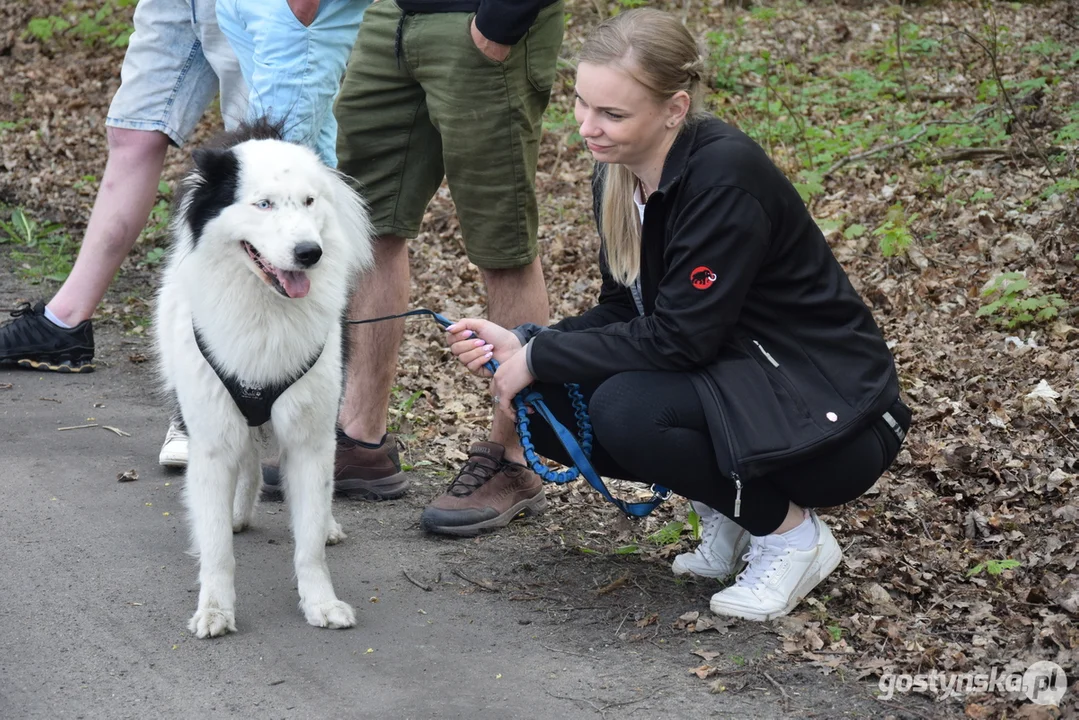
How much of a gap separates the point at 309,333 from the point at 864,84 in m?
7.34

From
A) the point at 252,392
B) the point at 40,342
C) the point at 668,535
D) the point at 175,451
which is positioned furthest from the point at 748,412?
the point at 40,342

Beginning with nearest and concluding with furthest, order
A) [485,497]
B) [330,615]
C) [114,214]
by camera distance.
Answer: [330,615]
[485,497]
[114,214]

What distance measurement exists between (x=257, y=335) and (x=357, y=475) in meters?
1.25

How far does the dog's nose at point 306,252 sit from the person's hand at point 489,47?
118 centimetres

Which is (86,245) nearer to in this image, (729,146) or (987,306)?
(729,146)

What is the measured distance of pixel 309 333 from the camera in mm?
3205

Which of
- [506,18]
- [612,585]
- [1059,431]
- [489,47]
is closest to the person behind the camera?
[612,585]

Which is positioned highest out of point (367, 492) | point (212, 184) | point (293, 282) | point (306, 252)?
point (212, 184)

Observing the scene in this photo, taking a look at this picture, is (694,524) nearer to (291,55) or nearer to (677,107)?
(677,107)

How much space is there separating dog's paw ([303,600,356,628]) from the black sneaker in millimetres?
2892

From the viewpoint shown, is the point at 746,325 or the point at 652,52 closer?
the point at 652,52

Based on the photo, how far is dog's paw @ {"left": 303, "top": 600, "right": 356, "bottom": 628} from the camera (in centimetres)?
315

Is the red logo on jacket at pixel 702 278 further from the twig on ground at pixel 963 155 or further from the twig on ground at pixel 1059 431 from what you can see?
the twig on ground at pixel 963 155

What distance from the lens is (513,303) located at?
160 inches
